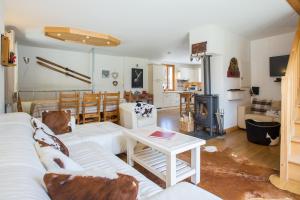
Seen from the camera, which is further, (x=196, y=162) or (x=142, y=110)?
(x=142, y=110)

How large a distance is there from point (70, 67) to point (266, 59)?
18.6ft

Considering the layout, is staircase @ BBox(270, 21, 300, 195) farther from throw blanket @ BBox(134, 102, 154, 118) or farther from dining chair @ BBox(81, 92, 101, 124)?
dining chair @ BBox(81, 92, 101, 124)

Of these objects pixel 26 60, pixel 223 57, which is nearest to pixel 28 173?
pixel 223 57

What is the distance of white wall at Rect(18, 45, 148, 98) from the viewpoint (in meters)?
5.18

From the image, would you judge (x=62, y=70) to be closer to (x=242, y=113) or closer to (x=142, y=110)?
(x=142, y=110)

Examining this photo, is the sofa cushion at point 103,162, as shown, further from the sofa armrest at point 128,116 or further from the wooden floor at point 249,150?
the wooden floor at point 249,150

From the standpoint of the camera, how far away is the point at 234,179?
80.4 inches

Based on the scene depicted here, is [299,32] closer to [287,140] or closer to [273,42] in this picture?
[287,140]

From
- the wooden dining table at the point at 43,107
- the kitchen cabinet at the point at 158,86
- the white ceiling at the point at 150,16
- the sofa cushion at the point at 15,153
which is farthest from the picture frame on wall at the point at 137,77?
the sofa cushion at the point at 15,153

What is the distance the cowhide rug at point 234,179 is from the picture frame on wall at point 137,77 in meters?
4.81

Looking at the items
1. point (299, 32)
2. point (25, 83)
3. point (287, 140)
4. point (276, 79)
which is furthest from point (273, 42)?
point (25, 83)

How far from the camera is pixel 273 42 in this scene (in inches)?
170

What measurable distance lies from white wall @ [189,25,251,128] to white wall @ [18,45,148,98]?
3.62m

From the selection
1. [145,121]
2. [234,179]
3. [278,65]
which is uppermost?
[278,65]
